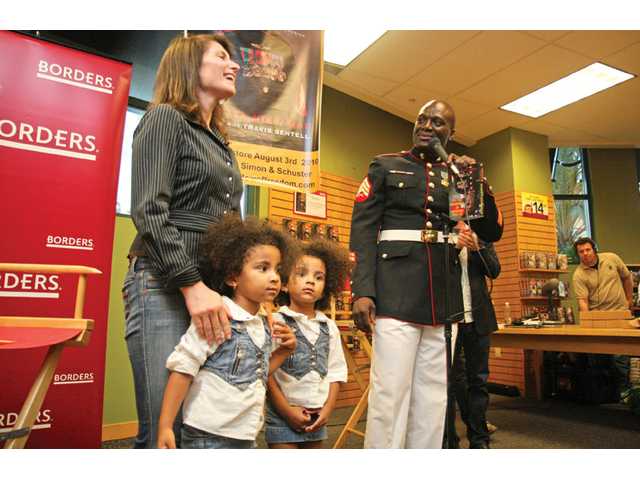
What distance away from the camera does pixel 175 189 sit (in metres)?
1.19

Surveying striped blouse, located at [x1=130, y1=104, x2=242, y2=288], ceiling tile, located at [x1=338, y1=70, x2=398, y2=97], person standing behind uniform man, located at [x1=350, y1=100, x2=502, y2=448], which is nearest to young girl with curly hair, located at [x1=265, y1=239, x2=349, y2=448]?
person standing behind uniform man, located at [x1=350, y1=100, x2=502, y2=448]

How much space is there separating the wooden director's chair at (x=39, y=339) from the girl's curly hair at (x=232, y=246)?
25.8 inches

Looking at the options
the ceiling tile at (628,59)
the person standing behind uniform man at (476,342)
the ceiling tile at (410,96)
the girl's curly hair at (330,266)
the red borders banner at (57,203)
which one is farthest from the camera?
the ceiling tile at (410,96)

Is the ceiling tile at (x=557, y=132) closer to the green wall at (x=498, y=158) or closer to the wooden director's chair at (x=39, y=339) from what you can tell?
the green wall at (x=498, y=158)

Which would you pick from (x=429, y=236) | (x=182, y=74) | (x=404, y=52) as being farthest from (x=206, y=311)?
(x=404, y=52)

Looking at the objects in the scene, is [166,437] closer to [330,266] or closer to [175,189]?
[175,189]

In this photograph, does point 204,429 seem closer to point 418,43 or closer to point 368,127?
point 418,43

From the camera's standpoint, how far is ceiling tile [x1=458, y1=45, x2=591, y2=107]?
4.84 m

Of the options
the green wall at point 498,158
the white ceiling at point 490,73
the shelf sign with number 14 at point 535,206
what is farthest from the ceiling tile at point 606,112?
the shelf sign with number 14 at point 535,206

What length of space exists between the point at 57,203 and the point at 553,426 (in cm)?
406

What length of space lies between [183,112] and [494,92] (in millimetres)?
5088

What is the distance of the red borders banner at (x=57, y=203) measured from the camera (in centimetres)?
232

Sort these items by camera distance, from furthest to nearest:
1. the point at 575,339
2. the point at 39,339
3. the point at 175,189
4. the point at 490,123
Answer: the point at 490,123
the point at 575,339
the point at 39,339
the point at 175,189

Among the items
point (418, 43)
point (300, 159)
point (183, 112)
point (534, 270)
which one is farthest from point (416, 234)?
point (534, 270)
